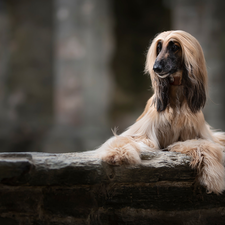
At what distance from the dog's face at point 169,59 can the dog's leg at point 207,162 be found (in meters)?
0.42

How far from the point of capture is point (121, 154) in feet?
4.11

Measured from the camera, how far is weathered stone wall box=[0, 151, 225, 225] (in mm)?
1120

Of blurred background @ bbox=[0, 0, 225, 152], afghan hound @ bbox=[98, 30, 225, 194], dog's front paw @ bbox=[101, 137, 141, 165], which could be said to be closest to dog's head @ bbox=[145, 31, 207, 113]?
afghan hound @ bbox=[98, 30, 225, 194]

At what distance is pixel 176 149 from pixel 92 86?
9.81 ft

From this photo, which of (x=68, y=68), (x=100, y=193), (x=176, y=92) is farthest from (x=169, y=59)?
(x=68, y=68)

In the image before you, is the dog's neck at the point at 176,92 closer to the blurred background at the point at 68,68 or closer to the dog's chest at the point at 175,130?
the dog's chest at the point at 175,130

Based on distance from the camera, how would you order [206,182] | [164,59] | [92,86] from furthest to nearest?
[92,86] < [164,59] < [206,182]

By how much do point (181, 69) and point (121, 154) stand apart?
2.00ft

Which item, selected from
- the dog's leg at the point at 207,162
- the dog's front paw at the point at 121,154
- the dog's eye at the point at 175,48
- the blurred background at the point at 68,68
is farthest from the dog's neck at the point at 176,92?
the blurred background at the point at 68,68

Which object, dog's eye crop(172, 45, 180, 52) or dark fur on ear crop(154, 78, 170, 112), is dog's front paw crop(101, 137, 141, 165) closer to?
dark fur on ear crop(154, 78, 170, 112)

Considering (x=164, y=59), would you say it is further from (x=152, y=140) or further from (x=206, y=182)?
(x=206, y=182)

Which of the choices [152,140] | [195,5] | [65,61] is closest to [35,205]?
[152,140]

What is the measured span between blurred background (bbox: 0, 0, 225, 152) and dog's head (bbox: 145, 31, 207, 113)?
2.76 metres

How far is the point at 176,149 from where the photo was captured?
1.44 metres
